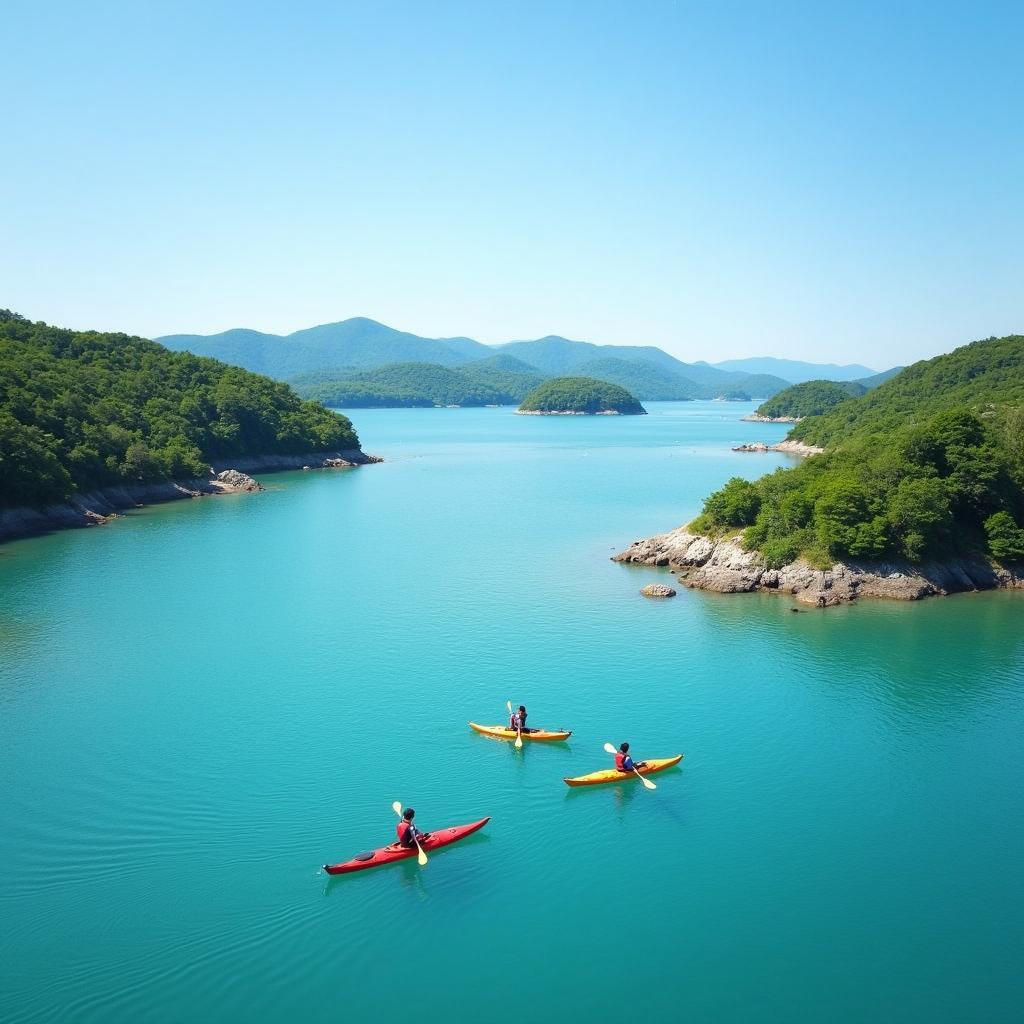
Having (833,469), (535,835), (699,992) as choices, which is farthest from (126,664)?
(833,469)

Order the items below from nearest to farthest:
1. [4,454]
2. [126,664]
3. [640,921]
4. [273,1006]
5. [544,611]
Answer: [273,1006], [640,921], [126,664], [544,611], [4,454]

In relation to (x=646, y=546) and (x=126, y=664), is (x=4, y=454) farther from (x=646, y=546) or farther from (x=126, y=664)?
(x=646, y=546)

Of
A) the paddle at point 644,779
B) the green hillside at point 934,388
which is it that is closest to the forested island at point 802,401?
the green hillside at point 934,388

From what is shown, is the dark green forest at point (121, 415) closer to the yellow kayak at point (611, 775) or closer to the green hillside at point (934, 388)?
the yellow kayak at point (611, 775)

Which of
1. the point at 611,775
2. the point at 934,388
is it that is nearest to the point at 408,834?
the point at 611,775

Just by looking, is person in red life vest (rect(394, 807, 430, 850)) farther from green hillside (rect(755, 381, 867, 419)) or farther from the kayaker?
green hillside (rect(755, 381, 867, 419))
